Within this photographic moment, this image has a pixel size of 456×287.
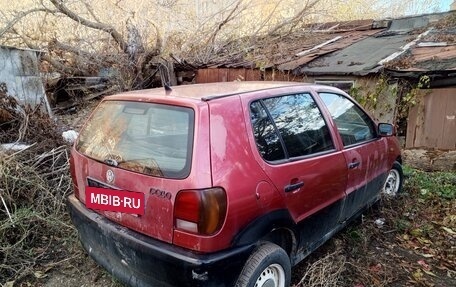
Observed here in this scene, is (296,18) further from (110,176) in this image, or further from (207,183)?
(207,183)

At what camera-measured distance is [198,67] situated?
31.7 feet

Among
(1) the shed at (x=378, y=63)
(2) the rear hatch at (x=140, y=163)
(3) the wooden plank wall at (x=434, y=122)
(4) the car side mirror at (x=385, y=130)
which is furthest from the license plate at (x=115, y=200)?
(3) the wooden plank wall at (x=434, y=122)

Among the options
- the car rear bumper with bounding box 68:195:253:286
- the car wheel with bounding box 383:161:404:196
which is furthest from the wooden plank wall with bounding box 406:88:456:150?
the car rear bumper with bounding box 68:195:253:286

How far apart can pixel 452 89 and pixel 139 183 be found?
5.92m

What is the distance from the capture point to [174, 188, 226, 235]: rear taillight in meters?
1.96

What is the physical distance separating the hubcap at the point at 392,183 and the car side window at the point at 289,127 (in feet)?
6.32

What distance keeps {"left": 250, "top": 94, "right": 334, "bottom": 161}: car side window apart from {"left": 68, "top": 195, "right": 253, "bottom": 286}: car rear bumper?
2.43 feet

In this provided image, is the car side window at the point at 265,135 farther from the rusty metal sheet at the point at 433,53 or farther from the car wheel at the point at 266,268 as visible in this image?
the rusty metal sheet at the point at 433,53

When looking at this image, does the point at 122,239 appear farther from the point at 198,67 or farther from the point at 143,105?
the point at 198,67

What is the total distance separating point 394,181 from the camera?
14.9ft

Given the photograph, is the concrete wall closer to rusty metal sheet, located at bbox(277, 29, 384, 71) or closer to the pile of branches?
the pile of branches

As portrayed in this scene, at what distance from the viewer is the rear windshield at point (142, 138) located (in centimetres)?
209

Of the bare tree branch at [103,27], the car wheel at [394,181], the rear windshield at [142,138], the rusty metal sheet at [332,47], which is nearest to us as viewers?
the rear windshield at [142,138]

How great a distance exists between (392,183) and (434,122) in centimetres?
245
